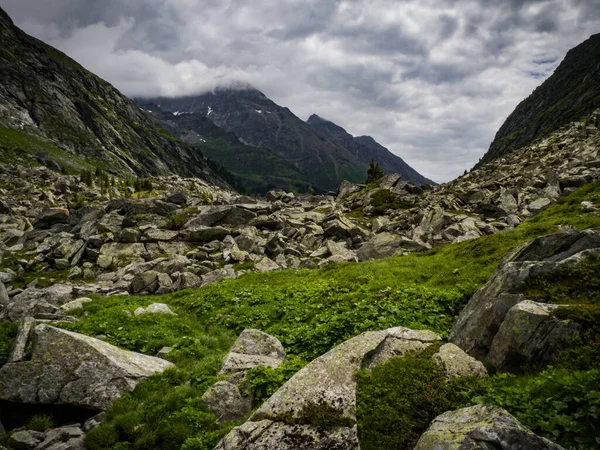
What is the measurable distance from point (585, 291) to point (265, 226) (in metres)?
44.3

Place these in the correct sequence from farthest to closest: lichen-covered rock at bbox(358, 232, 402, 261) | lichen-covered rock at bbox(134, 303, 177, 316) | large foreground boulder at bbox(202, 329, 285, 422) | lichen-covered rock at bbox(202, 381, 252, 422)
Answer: lichen-covered rock at bbox(358, 232, 402, 261)
lichen-covered rock at bbox(134, 303, 177, 316)
large foreground boulder at bbox(202, 329, 285, 422)
lichen-covered rock at bbox(202, 381, 252, 422)

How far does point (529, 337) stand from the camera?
8656mm

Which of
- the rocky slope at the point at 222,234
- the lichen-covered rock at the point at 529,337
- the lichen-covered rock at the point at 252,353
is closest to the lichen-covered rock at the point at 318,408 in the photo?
the lichen-covered rock at the point at 529,337

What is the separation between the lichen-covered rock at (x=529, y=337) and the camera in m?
8.23

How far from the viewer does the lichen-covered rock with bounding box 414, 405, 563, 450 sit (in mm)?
5367

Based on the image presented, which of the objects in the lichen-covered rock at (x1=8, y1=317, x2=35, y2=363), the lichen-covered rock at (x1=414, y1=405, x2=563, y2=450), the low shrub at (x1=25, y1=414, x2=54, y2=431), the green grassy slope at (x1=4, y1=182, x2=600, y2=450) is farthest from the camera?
the lichen-covered rock at (x1=8, y1=317, x2=35, y2=363)

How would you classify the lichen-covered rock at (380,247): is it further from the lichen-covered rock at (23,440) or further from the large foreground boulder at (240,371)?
the lichen-covered rock at (23,440)

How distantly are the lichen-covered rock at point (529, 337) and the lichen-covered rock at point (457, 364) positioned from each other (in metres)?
0.63

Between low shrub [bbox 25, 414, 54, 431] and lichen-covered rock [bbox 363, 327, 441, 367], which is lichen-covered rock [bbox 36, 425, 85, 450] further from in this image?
lichen-covered rock [bbox 363, 327, 441, 367]

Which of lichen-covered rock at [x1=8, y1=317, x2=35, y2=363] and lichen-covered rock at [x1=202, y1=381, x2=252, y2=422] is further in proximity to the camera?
lichen-covered rock at [x1=8, y1=317, x2=35, y2=363]

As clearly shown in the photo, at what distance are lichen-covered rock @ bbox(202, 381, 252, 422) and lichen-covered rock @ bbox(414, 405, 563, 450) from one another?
592 centimetres

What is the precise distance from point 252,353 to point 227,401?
9.66ft

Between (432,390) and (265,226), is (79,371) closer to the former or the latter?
(432,390)

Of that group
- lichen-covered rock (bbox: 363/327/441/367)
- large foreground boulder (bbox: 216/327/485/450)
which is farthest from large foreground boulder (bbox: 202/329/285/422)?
lichen-covered rock (bbox: 363/327/441/367)
